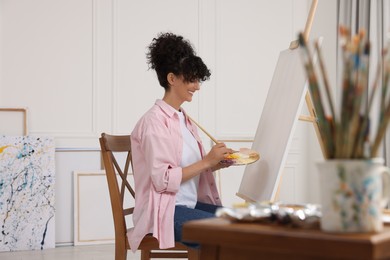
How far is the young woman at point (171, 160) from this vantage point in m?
2.22

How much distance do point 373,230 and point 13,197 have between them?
3596mm

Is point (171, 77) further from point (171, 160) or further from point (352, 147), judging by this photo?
point (352, 147)

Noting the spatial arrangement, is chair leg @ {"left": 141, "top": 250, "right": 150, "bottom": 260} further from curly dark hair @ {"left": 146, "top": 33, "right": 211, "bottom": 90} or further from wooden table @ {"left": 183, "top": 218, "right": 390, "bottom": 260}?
wooden table @ {"left": 183, "top": 218, "right": 390, "bottom": 260}

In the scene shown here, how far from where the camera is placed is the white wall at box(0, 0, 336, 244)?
453 cm

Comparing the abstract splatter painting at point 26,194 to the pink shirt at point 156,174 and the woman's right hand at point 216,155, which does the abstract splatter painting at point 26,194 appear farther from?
the woman's right hand at point 216,155

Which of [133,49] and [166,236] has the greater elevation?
[133,49]

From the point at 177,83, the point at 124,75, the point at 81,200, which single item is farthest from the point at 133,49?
the point at 177,83

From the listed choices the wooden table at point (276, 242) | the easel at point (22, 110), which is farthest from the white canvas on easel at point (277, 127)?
the easel at point (22, 110)

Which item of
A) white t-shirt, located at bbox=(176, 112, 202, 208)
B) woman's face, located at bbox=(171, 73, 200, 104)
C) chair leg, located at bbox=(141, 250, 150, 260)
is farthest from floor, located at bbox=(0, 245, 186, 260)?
woman's face, located at bbox=(171, 73, 200, 104)

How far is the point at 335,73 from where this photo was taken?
5.29m

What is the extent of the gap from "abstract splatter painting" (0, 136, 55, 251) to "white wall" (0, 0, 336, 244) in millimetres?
157

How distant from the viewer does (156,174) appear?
221 cm

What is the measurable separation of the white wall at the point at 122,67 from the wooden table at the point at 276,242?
343cm

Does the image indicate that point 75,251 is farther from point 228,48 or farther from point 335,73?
point 335,73
